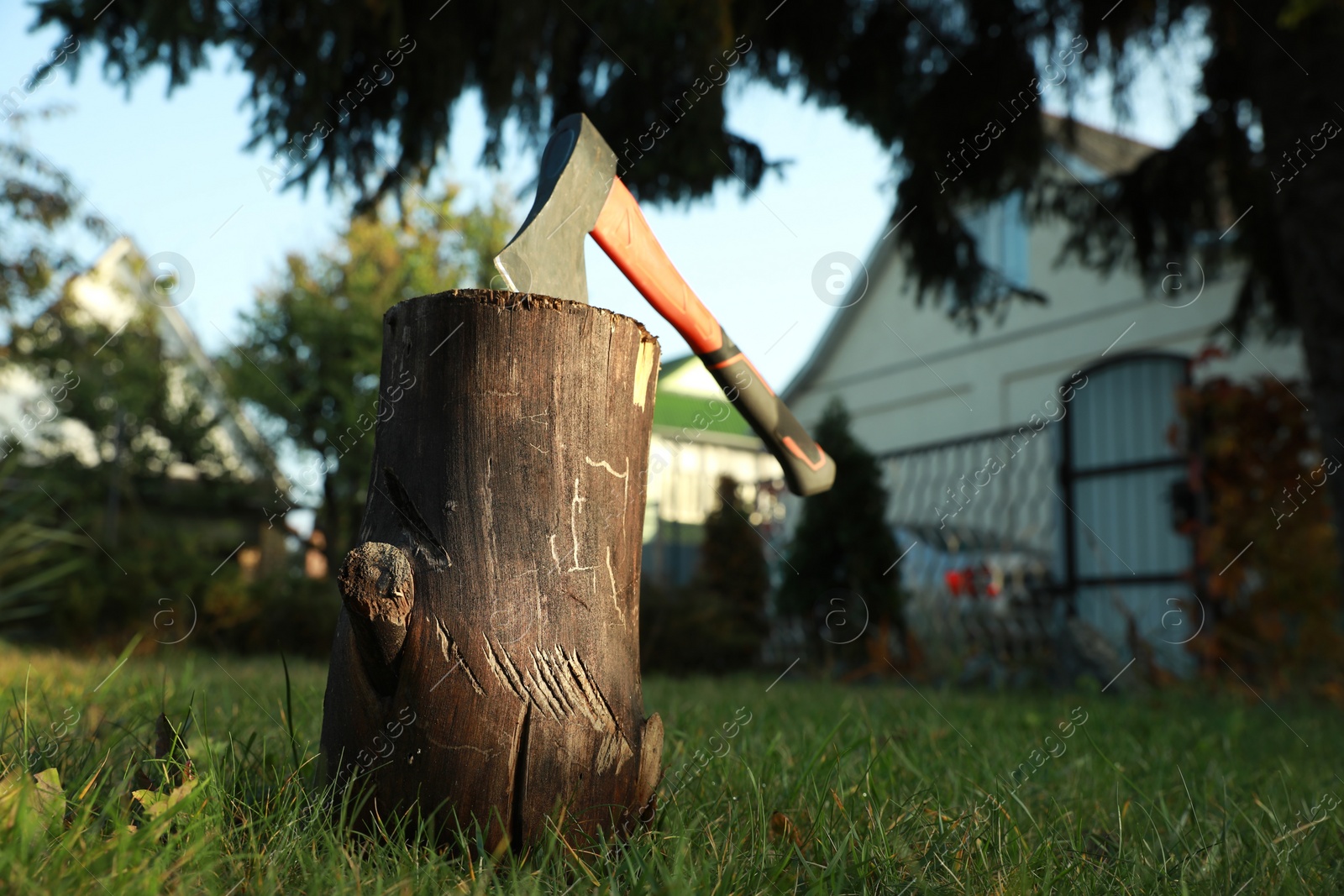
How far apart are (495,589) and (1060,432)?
267 inches

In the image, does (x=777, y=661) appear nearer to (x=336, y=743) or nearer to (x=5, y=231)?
(x=336, y=743)

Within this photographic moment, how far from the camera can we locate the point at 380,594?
48.2 inches

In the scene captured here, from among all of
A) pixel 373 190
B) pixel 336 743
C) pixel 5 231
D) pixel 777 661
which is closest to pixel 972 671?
pixel 777 661

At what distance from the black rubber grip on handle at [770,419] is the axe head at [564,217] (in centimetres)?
30

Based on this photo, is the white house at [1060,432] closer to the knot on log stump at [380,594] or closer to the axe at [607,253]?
the axe at [607,253]

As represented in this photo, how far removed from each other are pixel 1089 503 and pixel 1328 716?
341 centimetres

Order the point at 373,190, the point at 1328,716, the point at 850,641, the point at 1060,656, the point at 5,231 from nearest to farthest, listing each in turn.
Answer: the point at 1328,716 → the point at 373,190 → the point at 1060,656 → the point at 850,641 → the point at 5,231

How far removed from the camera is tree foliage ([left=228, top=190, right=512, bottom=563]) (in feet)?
41.9

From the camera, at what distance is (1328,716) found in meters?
3.81

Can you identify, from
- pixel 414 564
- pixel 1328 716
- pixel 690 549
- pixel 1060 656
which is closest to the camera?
pixel 414 564

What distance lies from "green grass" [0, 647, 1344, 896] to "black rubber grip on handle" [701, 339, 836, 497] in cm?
50

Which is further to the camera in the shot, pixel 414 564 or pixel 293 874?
pixel 414 564

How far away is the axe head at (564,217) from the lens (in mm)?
1403

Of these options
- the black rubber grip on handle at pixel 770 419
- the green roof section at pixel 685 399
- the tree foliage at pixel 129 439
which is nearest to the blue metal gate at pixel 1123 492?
the green roof section at pixel 685 399
